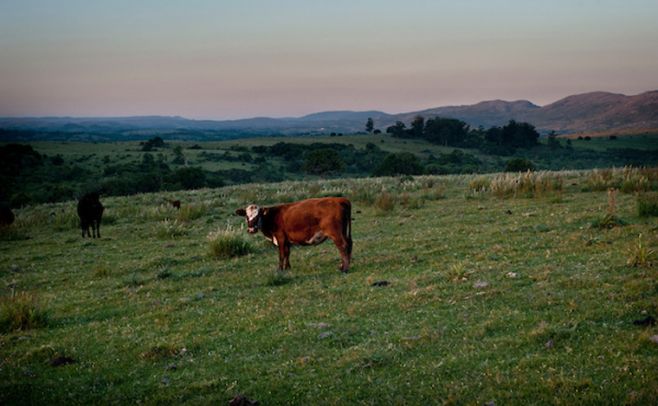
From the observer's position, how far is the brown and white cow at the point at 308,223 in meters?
13.1

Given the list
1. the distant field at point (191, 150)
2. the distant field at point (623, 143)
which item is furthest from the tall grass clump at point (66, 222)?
the distant field at point (623, 143)

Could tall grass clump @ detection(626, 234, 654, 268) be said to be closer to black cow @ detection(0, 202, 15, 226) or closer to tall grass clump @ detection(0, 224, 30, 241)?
tall grass clump @ detection(0, 224, 30, 241)

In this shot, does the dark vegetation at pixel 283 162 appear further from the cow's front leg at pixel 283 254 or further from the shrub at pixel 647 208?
the cow's front leg at pixel 283 254

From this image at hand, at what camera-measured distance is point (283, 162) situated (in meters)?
100

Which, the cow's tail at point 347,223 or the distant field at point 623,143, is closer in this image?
the cow's tail at point 347,223

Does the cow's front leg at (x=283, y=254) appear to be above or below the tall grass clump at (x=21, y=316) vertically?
above

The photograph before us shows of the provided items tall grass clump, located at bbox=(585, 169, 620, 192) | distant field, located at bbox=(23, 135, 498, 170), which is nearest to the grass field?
tall grass clump, located at bbox=(585, 169, 620, 192)

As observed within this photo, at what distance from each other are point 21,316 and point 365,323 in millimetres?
6887

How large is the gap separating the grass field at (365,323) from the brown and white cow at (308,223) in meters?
0.71

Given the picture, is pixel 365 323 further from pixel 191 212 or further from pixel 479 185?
pixel 479 185

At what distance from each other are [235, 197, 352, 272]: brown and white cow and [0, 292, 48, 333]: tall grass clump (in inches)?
201

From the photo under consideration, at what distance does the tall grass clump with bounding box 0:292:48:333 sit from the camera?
409 inches

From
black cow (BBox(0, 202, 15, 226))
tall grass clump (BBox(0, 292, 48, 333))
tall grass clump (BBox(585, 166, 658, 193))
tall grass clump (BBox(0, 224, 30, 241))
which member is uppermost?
tall grass clump (BBox(585, 166, 658, 193))

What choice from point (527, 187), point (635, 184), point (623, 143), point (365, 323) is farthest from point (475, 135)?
point (365, 323)
